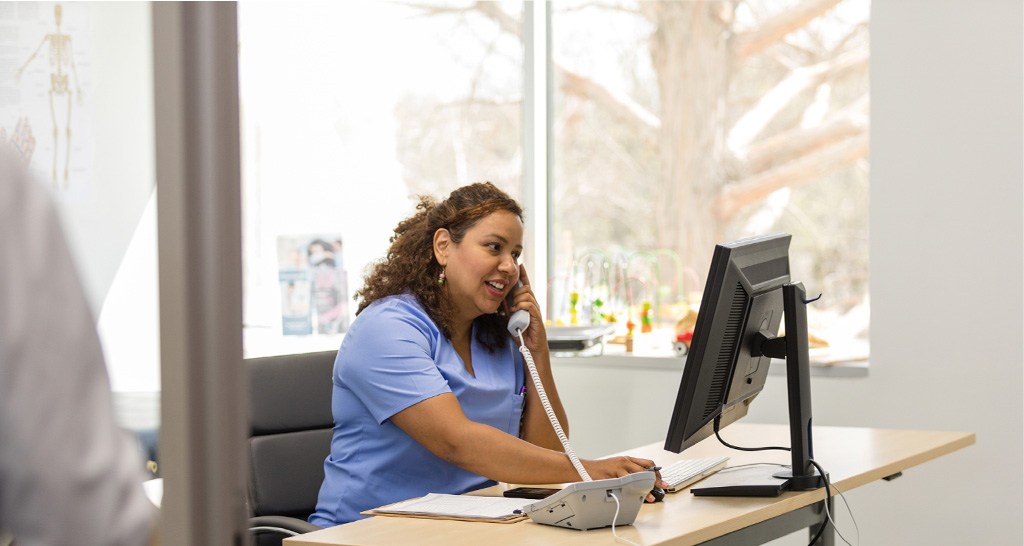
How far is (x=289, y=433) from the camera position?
258cm

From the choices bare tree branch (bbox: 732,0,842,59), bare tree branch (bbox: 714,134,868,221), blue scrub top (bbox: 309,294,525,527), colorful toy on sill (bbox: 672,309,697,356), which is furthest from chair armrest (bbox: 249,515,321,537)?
bare tree branch (bbox: 732,0,842,59)

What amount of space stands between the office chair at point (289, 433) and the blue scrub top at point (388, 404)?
196 millimetres

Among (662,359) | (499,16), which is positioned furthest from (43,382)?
(499,16)

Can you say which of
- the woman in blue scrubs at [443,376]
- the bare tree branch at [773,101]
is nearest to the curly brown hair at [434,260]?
the woman in blue scrubs at [443,376]

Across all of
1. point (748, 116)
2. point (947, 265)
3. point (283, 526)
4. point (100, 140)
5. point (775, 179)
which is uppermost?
point (748, 116)

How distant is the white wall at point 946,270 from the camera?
3123 millimetres

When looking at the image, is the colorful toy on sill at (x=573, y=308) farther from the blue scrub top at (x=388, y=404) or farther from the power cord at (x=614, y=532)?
the power cord at (x=614, y=532)

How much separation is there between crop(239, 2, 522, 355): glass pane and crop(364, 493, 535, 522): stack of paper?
180 cm

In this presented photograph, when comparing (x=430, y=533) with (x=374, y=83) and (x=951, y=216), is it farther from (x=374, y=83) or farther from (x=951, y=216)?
(x=374, y=83)

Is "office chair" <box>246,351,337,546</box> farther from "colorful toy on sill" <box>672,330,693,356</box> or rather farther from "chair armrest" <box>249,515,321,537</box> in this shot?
"colorful toy on sill" <box>672,330,693,356</box>

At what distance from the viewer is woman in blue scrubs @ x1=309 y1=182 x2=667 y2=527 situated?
7.00 feet

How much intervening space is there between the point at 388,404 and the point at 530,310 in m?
0.50

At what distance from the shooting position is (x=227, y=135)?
497 millimetres

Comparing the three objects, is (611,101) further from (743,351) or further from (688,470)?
(743,351)
